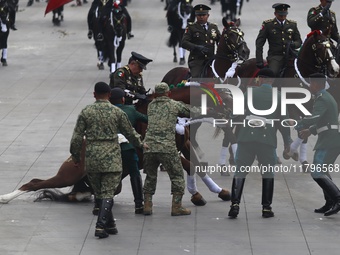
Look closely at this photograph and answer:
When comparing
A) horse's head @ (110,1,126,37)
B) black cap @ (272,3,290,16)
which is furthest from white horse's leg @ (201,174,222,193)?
horse's head @ (110,1,126,37)

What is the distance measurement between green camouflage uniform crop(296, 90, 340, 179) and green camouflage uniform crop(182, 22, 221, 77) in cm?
425

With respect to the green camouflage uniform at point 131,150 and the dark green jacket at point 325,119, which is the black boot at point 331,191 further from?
the green camouflage uniform at point 131,150

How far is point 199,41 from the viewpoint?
16391 millimetres

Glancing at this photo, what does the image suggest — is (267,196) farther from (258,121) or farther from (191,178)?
(191,178)

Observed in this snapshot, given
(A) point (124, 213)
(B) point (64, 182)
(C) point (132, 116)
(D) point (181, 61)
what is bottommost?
(D) point (181, 61)

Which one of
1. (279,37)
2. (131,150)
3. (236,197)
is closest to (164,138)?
(131,150)

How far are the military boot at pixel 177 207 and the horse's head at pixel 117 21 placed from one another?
41.4 feet

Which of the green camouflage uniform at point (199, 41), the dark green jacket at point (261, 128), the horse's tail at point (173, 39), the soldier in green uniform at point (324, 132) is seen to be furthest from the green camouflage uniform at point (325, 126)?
the horse's tail at point (173, 39)

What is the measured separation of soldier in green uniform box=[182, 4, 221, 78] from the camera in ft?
52.6

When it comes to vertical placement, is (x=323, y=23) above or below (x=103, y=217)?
above

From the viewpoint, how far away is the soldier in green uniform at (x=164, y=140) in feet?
38.5

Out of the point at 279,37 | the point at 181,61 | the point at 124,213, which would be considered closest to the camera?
the point at 124,213

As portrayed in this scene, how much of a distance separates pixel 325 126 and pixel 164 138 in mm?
1931

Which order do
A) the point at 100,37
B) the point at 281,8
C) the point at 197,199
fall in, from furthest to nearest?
the point at 100,37 < the point at 281,8 < the point at 197,199
